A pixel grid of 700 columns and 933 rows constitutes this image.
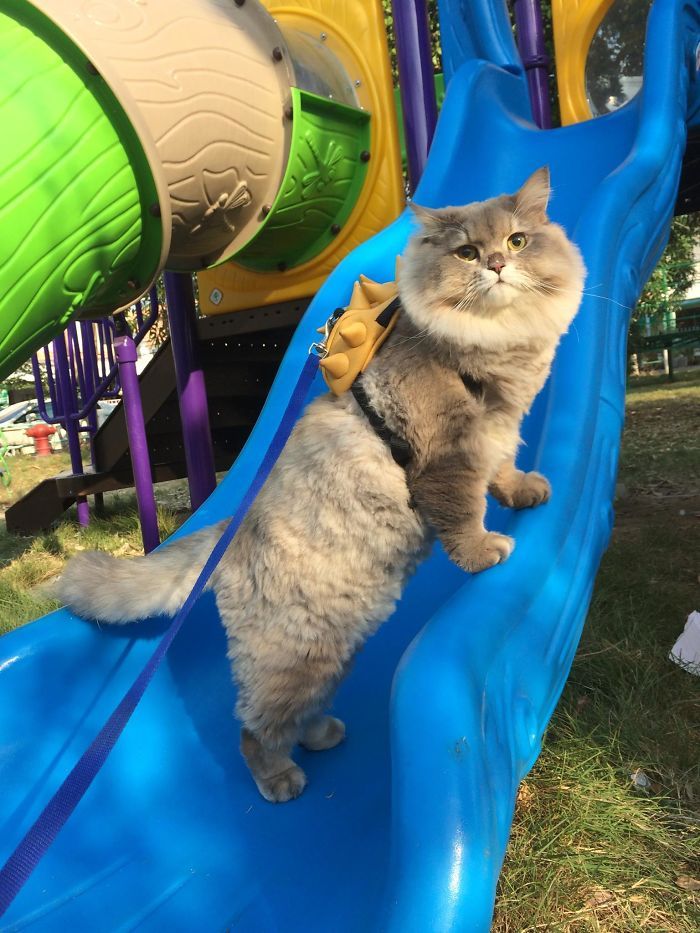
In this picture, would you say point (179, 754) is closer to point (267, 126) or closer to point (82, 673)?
point (82, 673)

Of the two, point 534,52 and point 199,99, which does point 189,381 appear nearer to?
point 199,99

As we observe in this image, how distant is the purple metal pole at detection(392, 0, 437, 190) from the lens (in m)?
3.84

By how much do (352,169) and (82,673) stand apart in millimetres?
3196

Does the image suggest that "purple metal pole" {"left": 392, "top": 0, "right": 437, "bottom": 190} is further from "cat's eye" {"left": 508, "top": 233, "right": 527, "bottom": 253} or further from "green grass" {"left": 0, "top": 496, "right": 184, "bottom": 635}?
"green grass" {"left": 0, "top": 496, "right": 184, "bottom": 635}

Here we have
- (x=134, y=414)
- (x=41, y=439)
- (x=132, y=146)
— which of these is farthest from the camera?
(x=41, y=439)

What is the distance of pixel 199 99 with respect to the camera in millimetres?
2602

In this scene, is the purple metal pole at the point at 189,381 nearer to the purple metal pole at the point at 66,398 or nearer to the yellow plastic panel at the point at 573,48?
the purple metal pole at the point at 66,398

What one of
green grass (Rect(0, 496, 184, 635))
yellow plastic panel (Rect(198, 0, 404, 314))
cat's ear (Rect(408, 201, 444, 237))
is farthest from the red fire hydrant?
cat's ear (Rect(408, 201, 444, 237))

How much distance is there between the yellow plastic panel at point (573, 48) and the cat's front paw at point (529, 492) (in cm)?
Result: 329

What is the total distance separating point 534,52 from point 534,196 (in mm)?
3117

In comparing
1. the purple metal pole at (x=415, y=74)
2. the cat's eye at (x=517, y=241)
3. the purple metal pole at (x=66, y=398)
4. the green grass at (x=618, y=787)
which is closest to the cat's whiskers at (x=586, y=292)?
the cat's eye at (x=517, y=241)

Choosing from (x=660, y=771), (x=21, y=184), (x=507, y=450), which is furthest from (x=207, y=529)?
(x=660, y=771)

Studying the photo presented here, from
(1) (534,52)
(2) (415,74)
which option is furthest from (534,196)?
(1) (534,52)

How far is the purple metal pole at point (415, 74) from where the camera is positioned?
151 inches
